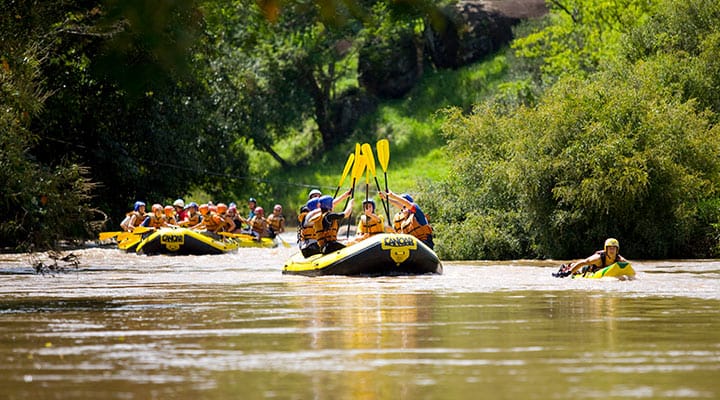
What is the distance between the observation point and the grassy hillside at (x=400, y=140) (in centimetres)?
4988

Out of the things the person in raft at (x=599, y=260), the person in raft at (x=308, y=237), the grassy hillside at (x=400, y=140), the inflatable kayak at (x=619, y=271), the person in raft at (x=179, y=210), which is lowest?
the inflatable kayak at (x=619, y=271)

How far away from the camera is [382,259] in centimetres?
2023

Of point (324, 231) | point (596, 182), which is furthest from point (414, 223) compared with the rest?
point (596, 182)

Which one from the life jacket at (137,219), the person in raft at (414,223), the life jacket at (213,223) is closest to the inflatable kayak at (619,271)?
the person in raft at (414,223)

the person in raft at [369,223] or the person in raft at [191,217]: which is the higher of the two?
the person in raft at [191,217]

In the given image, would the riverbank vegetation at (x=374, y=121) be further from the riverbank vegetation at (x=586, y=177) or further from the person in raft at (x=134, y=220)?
the person in raft at (x=134, y=220)

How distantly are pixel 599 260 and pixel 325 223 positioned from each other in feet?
15.1

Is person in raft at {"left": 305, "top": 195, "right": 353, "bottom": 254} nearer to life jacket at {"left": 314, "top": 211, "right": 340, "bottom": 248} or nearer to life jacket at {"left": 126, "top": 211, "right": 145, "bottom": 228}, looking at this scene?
life jacket at {"left": 314, "top": 211, "right": 340, "bottom": 248}

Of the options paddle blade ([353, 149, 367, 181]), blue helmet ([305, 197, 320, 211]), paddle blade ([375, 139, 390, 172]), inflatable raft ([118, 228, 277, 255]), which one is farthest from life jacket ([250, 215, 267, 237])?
blue helmet ([305, 197, 320, 211])

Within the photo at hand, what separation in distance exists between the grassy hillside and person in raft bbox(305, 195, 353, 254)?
25.8 m

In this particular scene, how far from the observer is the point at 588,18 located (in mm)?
42719

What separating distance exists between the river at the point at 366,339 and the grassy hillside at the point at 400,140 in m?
30.0

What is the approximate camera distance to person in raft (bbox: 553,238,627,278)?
1898cm

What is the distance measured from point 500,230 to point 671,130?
402 centimetres
